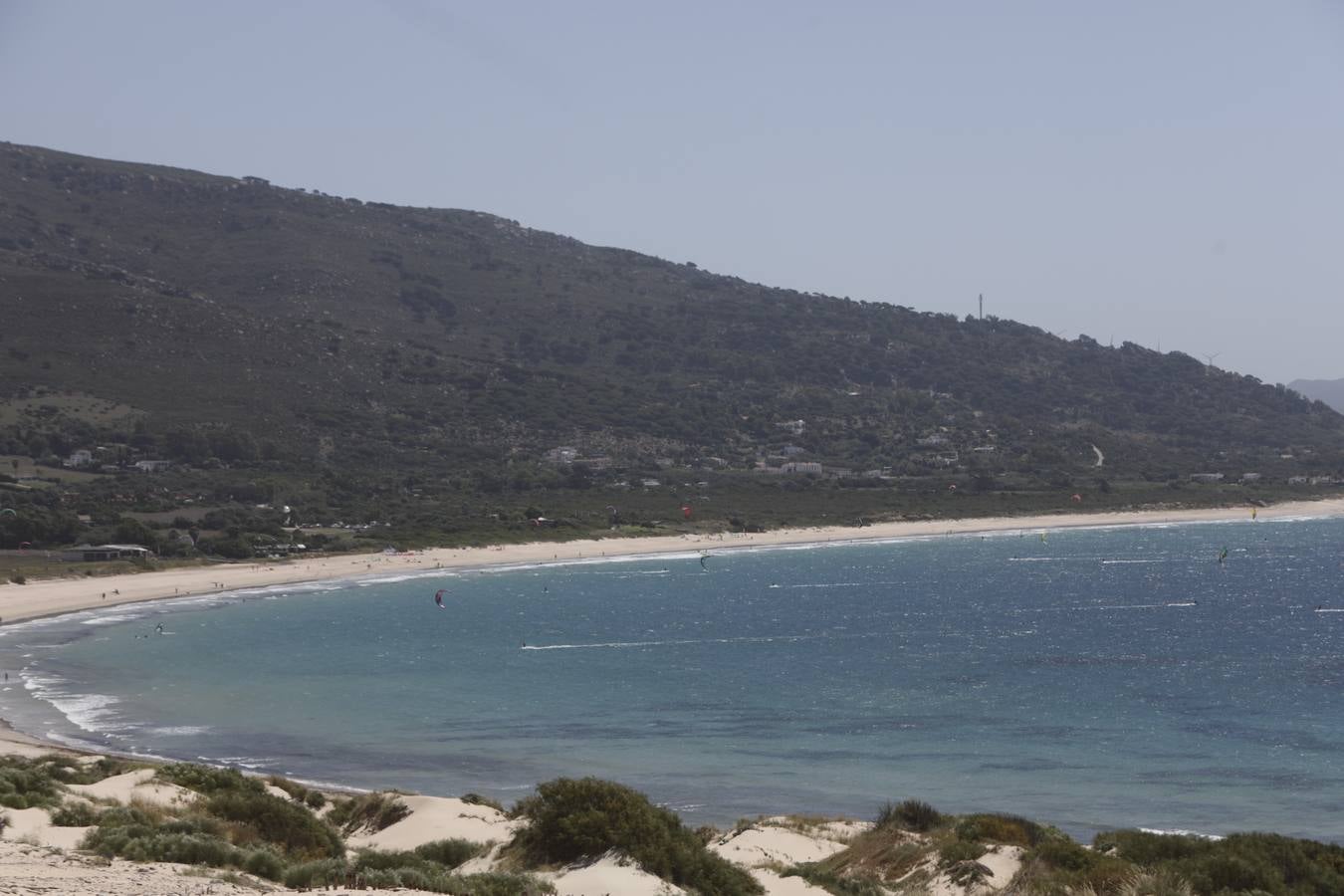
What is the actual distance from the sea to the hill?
1316 inches

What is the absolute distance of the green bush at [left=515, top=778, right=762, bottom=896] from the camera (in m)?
16.3

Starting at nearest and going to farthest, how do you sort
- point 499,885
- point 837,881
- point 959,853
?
point 499,885
point 837,881
point 959,853

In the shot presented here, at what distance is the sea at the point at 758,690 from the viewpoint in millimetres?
30000

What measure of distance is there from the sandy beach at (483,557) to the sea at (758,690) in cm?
305

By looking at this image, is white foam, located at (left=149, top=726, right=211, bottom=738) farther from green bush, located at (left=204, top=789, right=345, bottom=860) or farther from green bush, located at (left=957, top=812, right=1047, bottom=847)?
green bush, located at (left=957, top=812, right=1047, bottom=847)

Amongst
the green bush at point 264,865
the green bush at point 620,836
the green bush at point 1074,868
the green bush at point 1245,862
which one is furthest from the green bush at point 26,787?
the green bush at point 1245,862

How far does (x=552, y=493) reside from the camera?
12556 centimetres

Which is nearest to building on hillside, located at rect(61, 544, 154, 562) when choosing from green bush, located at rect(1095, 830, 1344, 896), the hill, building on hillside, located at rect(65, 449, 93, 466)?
the hill

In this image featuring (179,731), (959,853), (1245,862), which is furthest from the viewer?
(179,731)

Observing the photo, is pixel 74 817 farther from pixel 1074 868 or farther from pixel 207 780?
pixel 1074 868

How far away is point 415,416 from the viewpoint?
148 metres

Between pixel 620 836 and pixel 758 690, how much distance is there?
2782 centimetres

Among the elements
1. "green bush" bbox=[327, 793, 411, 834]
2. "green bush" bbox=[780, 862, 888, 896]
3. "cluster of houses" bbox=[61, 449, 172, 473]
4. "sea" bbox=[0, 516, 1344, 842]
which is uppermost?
"cluster of houses" bbox=[61, 449, 172, 473]

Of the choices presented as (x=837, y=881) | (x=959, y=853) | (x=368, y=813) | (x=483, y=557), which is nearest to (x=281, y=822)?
(x=368, y=813)
